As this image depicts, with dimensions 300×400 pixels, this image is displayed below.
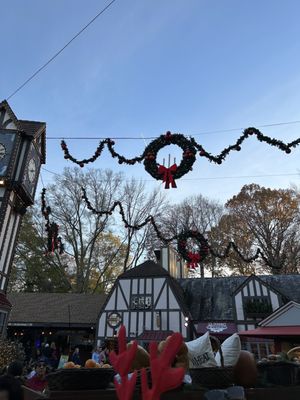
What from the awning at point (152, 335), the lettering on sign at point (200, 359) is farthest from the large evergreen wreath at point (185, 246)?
the lettering on sign at point (200, 359)

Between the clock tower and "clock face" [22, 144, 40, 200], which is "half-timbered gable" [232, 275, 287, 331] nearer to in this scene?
the clock tower

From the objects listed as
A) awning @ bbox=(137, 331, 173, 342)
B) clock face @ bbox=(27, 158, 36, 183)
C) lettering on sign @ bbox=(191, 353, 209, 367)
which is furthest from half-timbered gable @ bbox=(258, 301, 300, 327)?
lettering on sign @ bbox=(191, 353, 209, 367)

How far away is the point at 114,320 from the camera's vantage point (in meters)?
17.6

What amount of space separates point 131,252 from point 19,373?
20745mm

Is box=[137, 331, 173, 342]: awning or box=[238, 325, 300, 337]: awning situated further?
box=[137, 331, 173, 342]: awning

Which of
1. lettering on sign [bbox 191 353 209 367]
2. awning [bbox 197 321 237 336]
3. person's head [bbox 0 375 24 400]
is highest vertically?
awning [bbox 197 321 237 336]

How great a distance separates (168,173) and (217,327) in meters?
12.6

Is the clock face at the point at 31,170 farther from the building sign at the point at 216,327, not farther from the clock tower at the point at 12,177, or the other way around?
the building sign at the point at 216,327

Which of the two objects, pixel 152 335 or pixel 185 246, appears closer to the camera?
pixel 185 246

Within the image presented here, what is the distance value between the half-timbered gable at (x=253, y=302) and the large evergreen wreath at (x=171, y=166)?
12029 mm

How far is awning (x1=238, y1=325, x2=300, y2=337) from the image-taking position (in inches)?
407

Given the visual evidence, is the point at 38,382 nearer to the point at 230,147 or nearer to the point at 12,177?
the point at 230,147

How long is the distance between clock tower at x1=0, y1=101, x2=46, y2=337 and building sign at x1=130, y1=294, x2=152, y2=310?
24.8 ft

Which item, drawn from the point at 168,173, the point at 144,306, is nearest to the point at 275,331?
the point at 168,173
